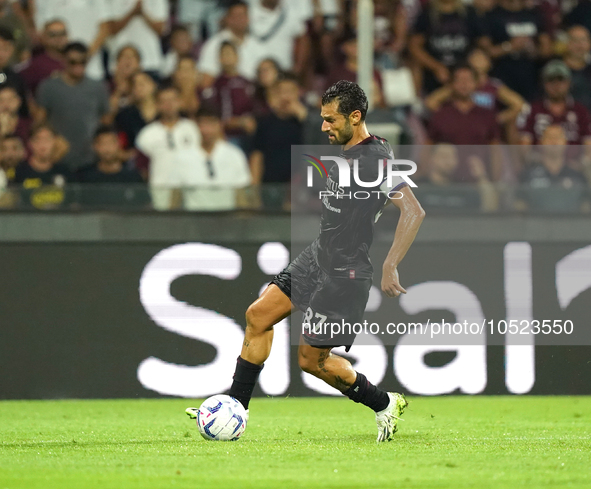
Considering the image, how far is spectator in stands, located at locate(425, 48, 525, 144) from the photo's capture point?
11.5 metres

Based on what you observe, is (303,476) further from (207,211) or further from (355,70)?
(355,70)

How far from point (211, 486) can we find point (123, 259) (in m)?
4.65

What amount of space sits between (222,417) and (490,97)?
6.47 m

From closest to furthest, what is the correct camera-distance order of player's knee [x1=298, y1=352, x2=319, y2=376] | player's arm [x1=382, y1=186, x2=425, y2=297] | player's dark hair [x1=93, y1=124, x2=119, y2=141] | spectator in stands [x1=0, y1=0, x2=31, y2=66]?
player's arm [x1=382, y1=186, x2=425, y2=297] → player's knee [x1=298, y1=352, x2=319, y2=376] → player's dark hair [x1=93, y1=124, x2=119, y2=141] → spectator in stands [x1=0, y1=0, x2=31, y2=66]

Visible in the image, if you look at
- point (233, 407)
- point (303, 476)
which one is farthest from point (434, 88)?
point (303, 476)

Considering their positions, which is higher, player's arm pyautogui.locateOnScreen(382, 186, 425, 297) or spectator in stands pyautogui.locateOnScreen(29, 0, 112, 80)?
spectator in stands pyautogui.locateOnScreen(29, 0, 112, 80)

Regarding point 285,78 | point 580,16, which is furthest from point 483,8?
point 285,78

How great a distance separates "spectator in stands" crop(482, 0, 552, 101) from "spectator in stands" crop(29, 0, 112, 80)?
4.28 metres

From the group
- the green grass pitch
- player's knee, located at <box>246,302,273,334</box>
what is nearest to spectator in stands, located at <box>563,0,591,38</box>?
the green grass pitch

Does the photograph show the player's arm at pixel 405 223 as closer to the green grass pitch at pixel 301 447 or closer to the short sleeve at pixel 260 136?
the green grass pitch at pixel 301 447

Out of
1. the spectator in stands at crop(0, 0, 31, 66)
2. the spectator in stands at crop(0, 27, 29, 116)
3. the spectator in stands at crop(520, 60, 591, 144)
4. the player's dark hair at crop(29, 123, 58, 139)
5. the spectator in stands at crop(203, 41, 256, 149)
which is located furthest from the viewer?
the spectator in stands at crop(520, 60, 591, 144)

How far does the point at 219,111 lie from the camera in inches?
434

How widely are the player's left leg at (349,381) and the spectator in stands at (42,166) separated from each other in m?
3.63

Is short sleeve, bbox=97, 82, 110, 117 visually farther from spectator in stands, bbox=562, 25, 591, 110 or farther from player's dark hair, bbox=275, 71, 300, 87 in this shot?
spectator in stands, bbox=562, 25, 591, 110
